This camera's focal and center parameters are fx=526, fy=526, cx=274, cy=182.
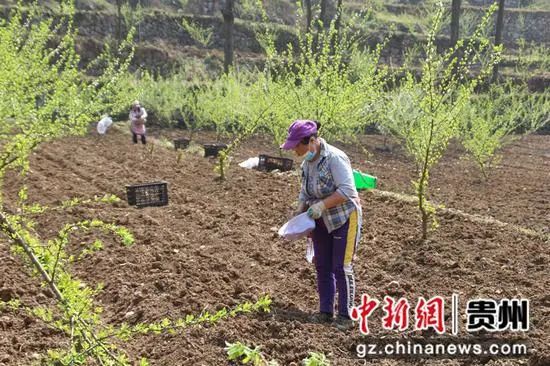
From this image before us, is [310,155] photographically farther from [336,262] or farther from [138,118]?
[138,118]

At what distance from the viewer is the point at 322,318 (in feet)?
12.5

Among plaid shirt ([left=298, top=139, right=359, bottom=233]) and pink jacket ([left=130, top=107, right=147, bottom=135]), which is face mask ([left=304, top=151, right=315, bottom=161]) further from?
pink jacket ([left=130, top=107, right=147, bottom=135])

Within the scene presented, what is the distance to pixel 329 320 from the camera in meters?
3.78

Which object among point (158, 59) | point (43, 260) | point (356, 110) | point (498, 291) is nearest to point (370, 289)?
point (498, 291)

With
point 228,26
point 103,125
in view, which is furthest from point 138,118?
point 228,26

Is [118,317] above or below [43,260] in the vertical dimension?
below

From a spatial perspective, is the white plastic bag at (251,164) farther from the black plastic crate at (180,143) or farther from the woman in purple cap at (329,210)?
the woman in purple cap at (329,210)

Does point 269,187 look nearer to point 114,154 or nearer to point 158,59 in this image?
point 114,154

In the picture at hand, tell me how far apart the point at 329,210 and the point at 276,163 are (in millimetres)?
6370

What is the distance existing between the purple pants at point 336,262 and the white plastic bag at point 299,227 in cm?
19

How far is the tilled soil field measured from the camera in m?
3.45

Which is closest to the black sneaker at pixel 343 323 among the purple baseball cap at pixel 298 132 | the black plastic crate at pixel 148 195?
the purple baseball cap at pixel 298 132

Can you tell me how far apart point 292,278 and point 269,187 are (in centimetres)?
373

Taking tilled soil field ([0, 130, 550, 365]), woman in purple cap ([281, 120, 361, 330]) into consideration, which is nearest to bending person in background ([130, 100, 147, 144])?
tilled soil field ([0, 130, 550, 365])
